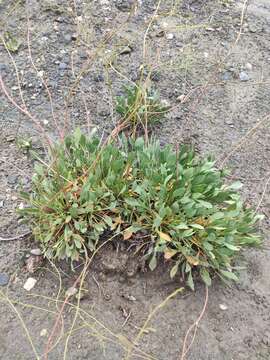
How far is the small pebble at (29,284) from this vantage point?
7.95 ft

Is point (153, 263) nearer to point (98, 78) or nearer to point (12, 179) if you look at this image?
point (12, 179)

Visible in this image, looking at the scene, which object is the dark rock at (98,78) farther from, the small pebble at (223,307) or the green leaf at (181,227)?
the small pebble at (223,307)

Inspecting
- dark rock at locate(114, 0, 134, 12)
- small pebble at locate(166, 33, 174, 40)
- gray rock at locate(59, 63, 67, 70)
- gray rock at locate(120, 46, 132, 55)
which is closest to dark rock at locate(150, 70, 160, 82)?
gray rock at locate(120, 46, 132, 55)

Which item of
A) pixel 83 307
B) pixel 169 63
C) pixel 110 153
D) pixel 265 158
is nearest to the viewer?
pixel 83 307

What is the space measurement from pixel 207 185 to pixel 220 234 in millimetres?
250

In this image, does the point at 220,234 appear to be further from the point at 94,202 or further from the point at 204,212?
the point at 94,202

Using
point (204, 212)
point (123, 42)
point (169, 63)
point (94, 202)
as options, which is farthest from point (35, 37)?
point (204, 212)

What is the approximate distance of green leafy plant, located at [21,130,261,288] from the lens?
7.76 feet

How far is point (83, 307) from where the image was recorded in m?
2.37

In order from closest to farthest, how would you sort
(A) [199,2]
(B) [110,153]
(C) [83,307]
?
(C) [83,307]
(B) [110,153]
(A) [199,2]

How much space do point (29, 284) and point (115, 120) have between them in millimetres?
1242

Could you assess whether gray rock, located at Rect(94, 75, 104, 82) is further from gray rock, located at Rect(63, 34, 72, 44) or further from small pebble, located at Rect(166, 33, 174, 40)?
small pebble, located at Rect(166, 33, 174, 40)

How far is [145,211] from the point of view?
241 centimetres

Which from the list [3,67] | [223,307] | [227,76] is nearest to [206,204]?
[223,307]
